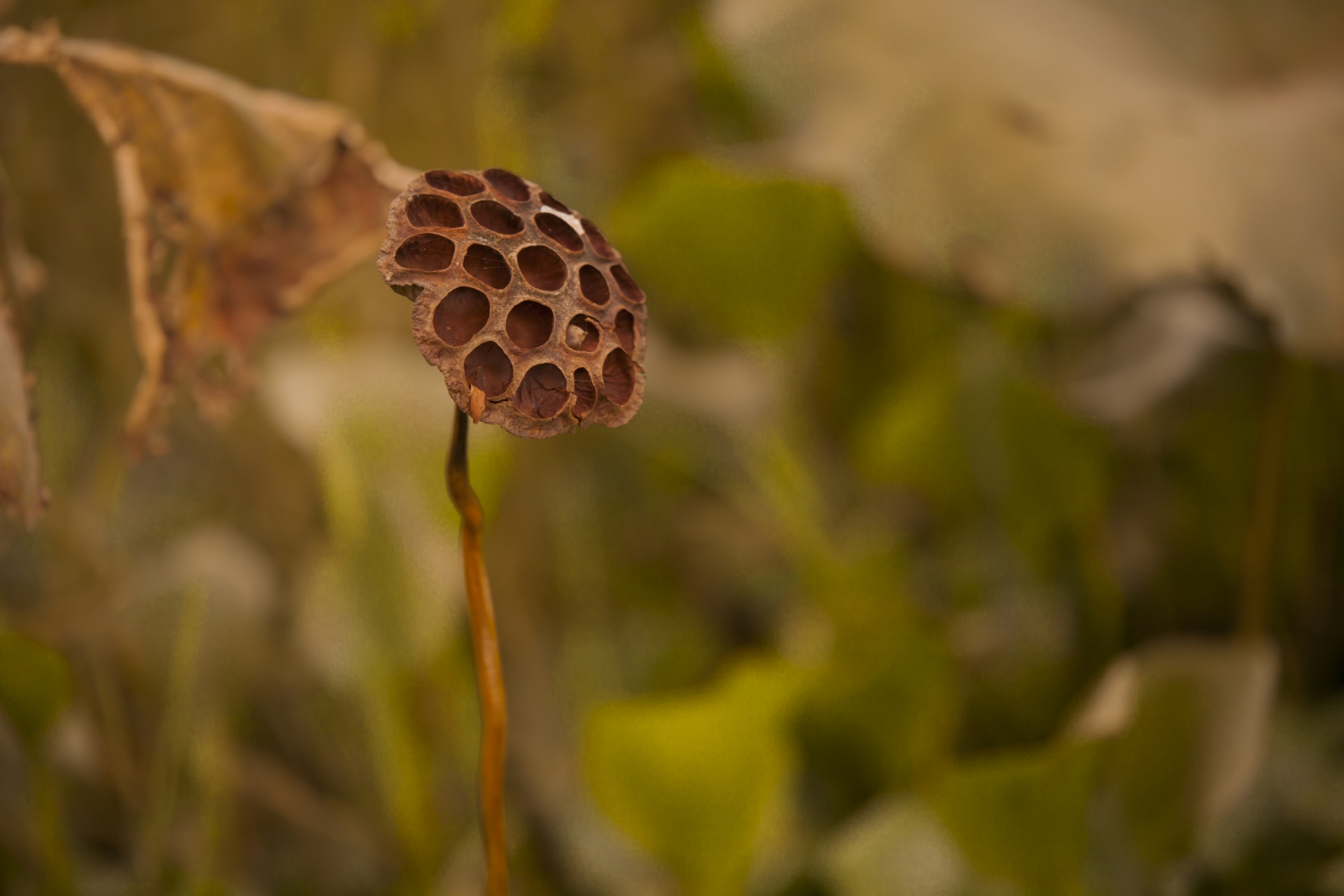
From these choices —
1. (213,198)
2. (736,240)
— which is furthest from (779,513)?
(213,198)

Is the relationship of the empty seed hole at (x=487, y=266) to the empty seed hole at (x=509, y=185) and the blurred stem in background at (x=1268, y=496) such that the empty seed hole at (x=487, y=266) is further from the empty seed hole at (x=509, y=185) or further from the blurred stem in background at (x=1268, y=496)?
the blurred stem in background at (x=1268, y=496)

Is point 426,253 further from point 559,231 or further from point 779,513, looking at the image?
→ point 779,513

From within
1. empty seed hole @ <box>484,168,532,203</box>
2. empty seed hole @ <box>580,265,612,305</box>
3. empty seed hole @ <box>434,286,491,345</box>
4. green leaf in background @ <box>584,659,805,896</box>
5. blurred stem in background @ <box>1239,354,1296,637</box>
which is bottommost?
empty seed hole @ <box>434,286,491,345</box>

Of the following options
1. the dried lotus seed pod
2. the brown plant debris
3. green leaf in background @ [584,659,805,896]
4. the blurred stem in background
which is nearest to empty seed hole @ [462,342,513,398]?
the dried lotus seed pod

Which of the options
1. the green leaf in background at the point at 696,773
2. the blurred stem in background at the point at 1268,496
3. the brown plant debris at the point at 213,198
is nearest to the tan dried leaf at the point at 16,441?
the brown plant debris at the point at 213,198

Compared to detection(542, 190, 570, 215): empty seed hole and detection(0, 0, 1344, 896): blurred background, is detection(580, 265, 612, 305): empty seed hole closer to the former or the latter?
detection(542, 190, 570, 215): empty seed hole

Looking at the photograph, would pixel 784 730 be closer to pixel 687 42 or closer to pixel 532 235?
pixel 532 235
